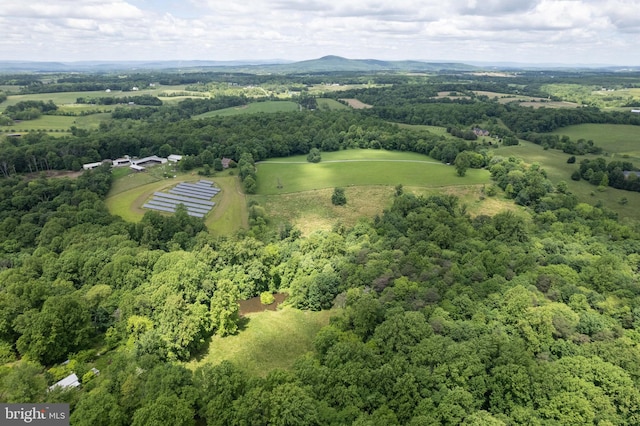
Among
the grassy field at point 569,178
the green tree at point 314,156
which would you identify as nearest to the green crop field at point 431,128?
the grassy field at point 569,178

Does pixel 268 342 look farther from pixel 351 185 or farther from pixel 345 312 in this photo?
pixel 351 185

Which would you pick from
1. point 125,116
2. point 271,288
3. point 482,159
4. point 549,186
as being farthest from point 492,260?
point 125,116

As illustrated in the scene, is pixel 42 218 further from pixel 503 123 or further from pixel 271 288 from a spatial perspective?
pixel 503 123

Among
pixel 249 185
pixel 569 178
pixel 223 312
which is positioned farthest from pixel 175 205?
pixel 569 178

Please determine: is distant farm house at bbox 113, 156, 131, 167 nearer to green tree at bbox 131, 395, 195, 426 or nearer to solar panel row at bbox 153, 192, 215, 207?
solar panel row at bbox 153, 192, 215, 207

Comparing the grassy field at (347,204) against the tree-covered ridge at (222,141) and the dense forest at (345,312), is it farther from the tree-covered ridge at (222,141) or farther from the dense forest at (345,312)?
the tree-covered ridge at (222,141)

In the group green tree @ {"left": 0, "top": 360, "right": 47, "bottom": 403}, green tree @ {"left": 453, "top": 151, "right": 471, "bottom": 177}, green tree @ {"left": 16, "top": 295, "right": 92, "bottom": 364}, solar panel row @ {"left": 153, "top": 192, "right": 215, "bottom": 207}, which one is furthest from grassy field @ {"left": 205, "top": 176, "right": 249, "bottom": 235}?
green tree @ {"left": 453, "top": 151, "right": 471, "bottom": 177}

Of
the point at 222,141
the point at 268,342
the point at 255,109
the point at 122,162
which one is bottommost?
the point at 268,342
